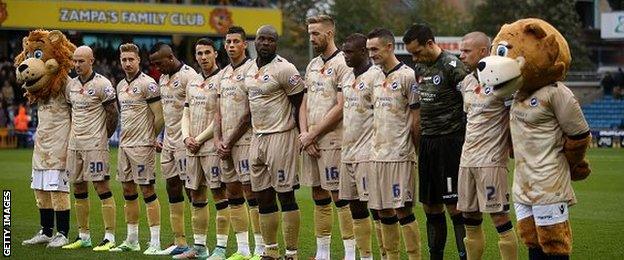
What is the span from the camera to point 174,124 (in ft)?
48.6

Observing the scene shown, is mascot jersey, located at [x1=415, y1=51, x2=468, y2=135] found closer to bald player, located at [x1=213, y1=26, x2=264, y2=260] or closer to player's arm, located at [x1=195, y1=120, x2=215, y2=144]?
bald player, located at [x1=213, y1=26, x2=264, y2=260]

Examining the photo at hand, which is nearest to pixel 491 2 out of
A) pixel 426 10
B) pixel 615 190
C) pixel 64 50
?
pixel 426 10

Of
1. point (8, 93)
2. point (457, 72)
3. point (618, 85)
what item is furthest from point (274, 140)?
point (618, 85)

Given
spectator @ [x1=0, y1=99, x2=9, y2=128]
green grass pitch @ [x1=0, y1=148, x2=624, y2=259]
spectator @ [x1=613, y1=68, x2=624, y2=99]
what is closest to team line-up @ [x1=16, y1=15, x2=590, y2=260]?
green grass pitch @ [x1=0, y1=148, x2=624, y2=259]

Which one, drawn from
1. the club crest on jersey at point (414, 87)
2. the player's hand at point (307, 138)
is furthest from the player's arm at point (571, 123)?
the player's hand at point (307, 138)

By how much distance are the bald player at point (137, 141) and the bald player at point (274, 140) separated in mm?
2104

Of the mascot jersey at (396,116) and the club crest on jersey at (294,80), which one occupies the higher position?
the club crest on jersey at (294,80)

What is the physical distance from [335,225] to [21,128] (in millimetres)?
26471

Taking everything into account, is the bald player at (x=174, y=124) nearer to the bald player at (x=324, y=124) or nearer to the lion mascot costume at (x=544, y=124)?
the bald player at (x=324, y=124)

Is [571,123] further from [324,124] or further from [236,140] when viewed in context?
[236,140]

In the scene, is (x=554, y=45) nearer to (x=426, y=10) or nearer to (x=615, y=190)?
(x=615, y=190)

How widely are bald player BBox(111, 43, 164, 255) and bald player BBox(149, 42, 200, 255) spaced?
0.31 metres

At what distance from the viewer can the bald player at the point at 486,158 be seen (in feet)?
36.9

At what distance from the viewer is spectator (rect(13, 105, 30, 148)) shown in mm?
41875
